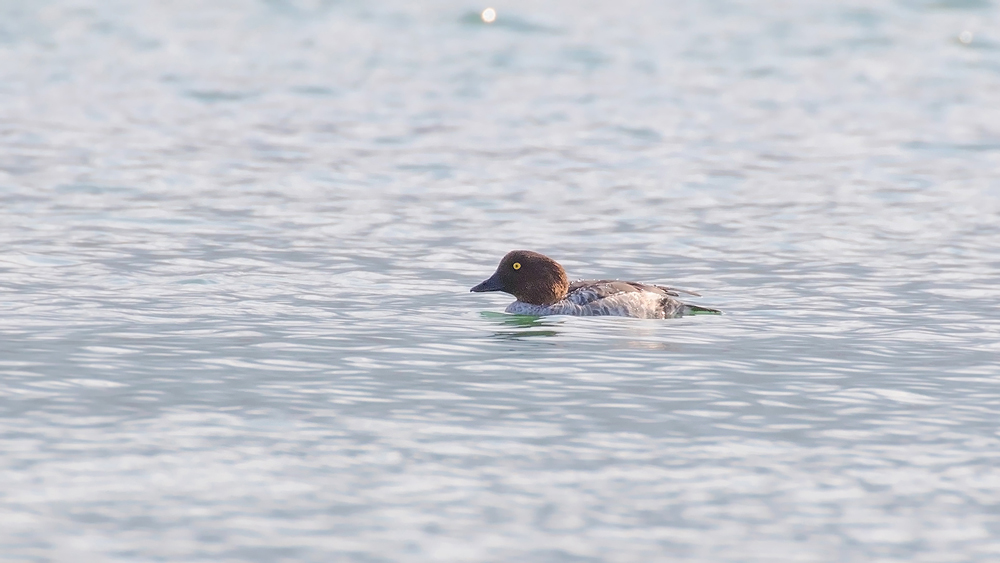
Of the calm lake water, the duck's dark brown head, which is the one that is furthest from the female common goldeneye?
the calm lake water

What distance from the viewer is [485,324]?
58.6 feet

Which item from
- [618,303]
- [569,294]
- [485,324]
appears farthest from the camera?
[569,294]

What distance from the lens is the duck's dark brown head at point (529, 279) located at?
734 inches

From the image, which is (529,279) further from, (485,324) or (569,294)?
(485,324)

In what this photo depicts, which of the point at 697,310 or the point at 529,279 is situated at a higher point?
the point at 529,279

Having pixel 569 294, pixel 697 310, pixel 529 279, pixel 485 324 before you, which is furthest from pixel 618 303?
pixel 485 324

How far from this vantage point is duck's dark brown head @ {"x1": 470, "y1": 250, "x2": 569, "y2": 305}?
18641 mm

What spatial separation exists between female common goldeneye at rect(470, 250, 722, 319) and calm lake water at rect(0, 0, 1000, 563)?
11.0 inches

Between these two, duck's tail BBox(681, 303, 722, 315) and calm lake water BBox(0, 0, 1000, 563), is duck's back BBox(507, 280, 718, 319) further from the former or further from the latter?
calm lake water BBox(0, 0, 1000, 563)

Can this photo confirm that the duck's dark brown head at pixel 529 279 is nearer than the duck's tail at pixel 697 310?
No

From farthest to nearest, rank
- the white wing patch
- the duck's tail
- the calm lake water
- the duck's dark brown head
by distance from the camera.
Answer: the duck's dark brown head
the duck's tail
the white wing patch
the calm lake water

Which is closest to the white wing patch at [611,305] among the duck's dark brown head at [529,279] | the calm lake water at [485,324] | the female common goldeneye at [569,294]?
the female common goldeneye at [569,294]

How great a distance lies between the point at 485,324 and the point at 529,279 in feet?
3.42

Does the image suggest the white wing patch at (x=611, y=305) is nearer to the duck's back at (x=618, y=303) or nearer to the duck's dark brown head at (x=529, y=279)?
the duck's back at (x=618, y=303)
